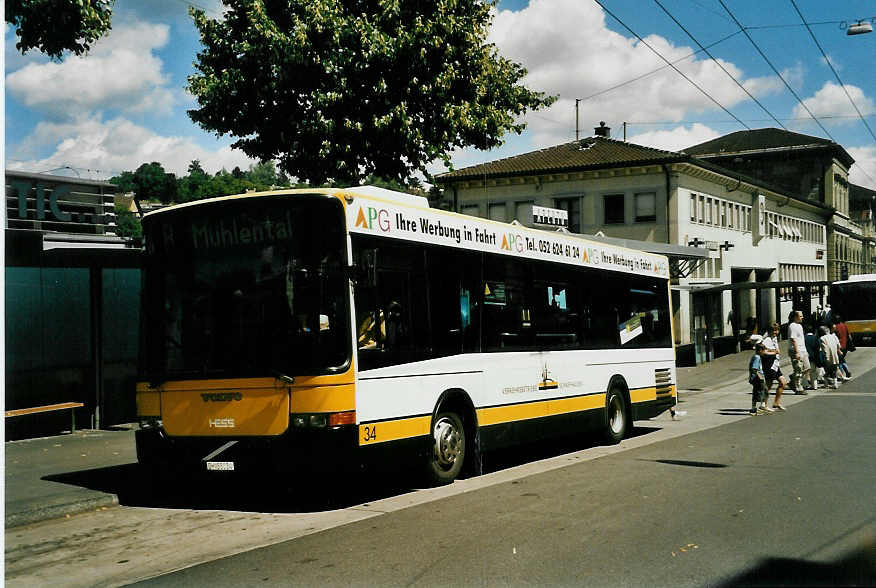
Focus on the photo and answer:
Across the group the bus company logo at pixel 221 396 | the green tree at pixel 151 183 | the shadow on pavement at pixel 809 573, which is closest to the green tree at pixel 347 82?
the bus company logo at pixel 221 396

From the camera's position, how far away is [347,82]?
60.7ft

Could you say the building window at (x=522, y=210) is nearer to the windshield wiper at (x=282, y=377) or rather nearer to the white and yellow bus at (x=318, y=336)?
the white and yellow bus at (x=318, y=336)

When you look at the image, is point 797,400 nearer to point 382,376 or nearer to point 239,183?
point 382,376

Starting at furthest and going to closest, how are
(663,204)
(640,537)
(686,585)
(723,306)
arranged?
(723,306), (663,204), (640,537), (686,585)

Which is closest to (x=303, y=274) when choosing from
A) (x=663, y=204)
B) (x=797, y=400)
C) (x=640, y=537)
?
(x=640, y=537)

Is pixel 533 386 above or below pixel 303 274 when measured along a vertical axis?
below

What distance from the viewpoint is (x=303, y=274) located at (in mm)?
8938

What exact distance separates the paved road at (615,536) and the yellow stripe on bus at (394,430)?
0.77 metres

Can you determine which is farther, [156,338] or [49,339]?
[49,339]

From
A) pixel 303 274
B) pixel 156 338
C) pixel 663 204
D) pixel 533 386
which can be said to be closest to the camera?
pixel 303 274

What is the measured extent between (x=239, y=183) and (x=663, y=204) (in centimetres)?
5119

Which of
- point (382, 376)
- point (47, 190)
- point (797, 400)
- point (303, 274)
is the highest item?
point (47, 190)

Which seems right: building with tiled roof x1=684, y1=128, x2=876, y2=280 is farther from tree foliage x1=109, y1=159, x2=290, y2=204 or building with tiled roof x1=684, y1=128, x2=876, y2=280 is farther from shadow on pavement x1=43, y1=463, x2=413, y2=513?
shadow on pavement x1=43, y1=463, x2=413, y2=513

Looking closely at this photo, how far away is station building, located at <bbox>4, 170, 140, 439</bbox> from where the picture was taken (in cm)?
1502
